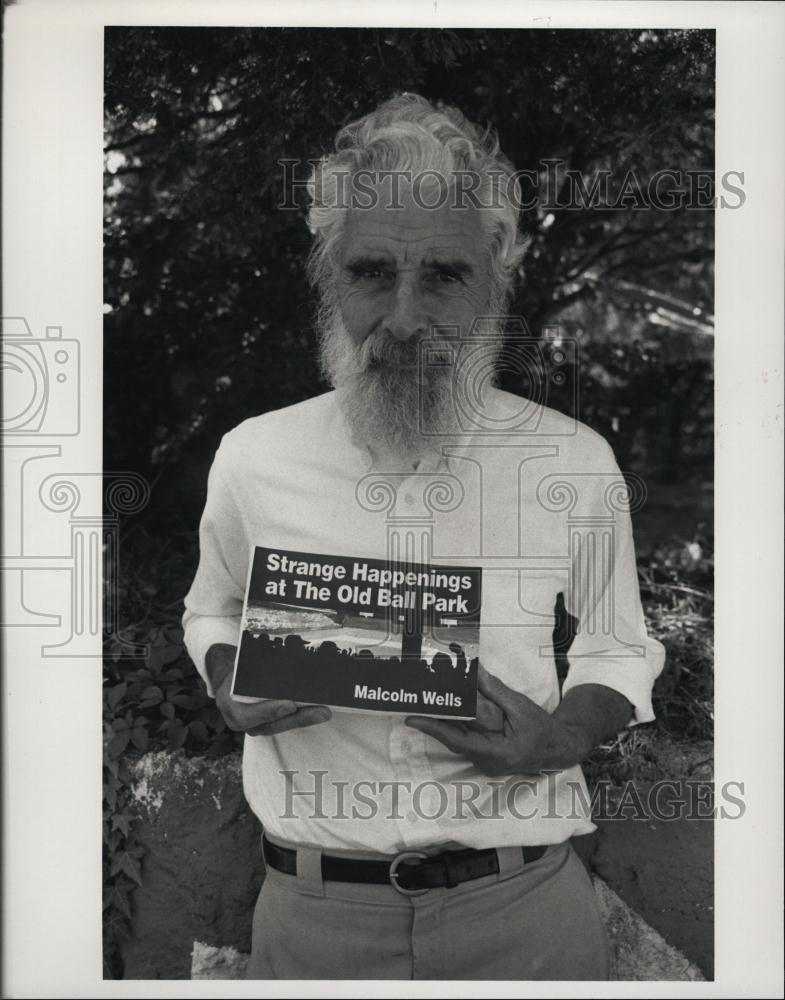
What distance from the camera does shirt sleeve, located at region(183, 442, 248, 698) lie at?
2.61 meters

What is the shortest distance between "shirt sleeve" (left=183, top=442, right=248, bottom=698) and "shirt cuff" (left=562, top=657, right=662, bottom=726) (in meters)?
0.92

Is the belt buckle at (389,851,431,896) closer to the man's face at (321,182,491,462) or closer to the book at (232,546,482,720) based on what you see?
the book at (232,546,482,720)

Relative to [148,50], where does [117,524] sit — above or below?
below

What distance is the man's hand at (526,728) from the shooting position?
243cm

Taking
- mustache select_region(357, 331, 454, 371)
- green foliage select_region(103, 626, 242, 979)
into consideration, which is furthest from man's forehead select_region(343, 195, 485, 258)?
green foliage select_region(103, 626, 242, 979)

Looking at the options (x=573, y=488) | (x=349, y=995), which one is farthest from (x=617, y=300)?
(x=349, y=995)

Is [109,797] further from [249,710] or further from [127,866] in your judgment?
[249,710]

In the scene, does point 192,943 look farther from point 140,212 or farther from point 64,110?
point 64,110

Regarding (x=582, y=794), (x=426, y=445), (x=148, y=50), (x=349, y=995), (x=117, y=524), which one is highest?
(x=148, y=50)

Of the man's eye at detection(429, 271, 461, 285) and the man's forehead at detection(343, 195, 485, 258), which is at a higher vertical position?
the man's forehead at detection(343, 195, 485, 258)

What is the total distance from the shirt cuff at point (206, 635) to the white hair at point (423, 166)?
35.3 inches

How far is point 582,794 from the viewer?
2.63 metres

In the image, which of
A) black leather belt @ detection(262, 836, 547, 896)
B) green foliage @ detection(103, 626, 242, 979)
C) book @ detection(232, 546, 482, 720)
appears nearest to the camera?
book @ detection(232, 546, 482, 720)

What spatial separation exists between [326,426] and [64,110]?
3.59ft
